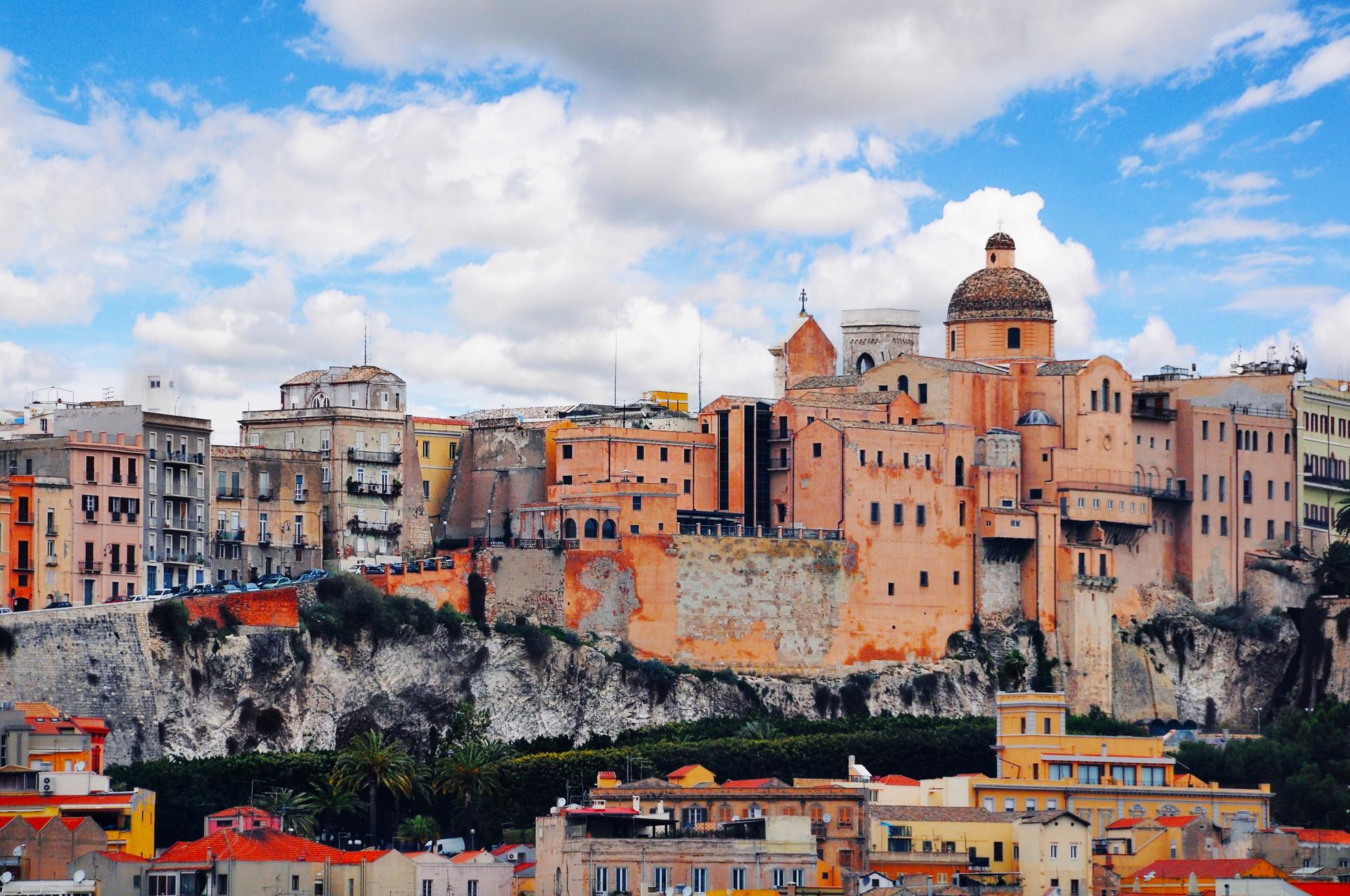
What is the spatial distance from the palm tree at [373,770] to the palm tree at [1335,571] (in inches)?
1676

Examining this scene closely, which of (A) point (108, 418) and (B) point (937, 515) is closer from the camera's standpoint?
(A) point (108, 418)

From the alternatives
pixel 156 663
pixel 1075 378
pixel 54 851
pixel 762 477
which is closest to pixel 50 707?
pixel 156 663

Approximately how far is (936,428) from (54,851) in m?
45.3

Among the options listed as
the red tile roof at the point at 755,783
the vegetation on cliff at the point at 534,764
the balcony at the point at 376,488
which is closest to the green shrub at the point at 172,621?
the vegetation on cliff at the point at 534,764

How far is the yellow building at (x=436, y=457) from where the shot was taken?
114125mm

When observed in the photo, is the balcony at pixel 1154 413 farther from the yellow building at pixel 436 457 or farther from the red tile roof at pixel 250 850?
the red tile roof at pixel 250 850

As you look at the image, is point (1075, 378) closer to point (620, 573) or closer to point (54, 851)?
point (620, 573)

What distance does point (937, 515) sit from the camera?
4564 inches

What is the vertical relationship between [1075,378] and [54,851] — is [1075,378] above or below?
above

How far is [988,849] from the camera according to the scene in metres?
88.4

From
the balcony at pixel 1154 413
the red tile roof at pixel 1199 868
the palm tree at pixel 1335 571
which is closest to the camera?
the red tile roof at pixel 1199 868

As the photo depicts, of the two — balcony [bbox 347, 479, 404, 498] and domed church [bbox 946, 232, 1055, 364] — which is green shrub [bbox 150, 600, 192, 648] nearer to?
balcony [bbox 347, 479, 404, 498]

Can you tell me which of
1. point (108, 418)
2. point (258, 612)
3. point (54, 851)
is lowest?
point (54, 851)

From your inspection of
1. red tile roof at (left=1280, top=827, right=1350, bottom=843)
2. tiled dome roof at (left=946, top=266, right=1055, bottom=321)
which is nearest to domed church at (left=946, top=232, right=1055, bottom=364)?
tiled dome roof at (left=946, top=266, right=1055, bottom=321)
